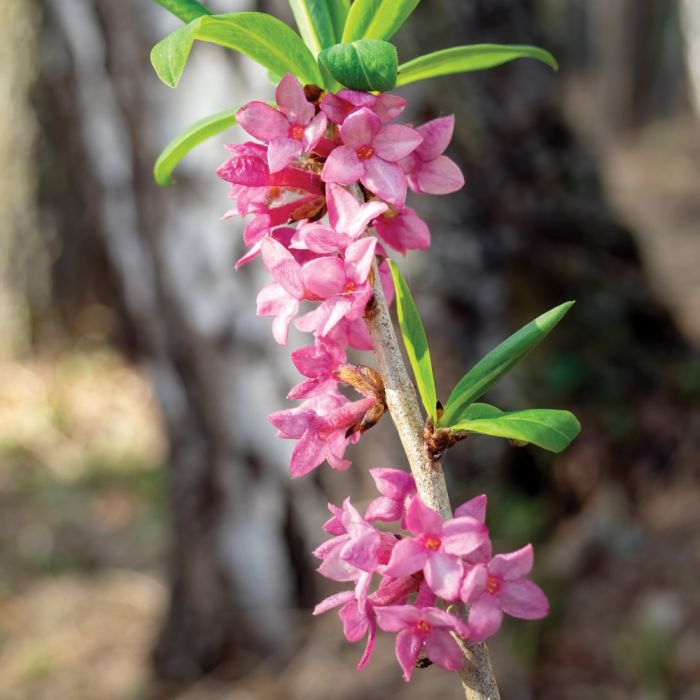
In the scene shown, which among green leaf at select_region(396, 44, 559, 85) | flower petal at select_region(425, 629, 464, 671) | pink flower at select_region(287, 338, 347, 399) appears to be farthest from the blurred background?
flower petal at select_region(425, 629, 464, 671)

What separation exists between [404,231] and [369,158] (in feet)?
0.43

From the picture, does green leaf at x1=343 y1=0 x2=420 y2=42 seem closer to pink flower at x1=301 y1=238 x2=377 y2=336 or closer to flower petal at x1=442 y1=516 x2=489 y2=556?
pink flower at x1=301 y1=238 x2=377 y2=336

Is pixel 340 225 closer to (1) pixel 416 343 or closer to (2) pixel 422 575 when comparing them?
(1) pixel 416 343

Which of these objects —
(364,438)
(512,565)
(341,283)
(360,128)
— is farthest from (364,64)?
(364,438)

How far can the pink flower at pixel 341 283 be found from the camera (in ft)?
1.94

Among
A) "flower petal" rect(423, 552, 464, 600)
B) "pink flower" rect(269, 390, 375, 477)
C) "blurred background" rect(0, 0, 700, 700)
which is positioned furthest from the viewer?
"blurred background" rect(0, 0, 700, 700)

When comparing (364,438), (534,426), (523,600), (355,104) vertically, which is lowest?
(364,438)

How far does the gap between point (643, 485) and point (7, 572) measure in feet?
8.77

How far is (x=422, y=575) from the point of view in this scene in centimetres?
64

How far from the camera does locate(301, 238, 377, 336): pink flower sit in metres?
0.59

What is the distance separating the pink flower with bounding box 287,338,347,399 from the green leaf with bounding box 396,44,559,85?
218 mm

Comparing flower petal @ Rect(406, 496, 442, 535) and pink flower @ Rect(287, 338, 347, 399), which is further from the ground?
pink flower @ Rect(287, 338, 347, 399)

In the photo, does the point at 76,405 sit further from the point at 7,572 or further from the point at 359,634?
the point at 359,634

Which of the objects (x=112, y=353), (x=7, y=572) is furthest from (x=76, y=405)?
(x=7, y=572)
